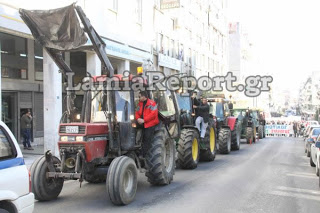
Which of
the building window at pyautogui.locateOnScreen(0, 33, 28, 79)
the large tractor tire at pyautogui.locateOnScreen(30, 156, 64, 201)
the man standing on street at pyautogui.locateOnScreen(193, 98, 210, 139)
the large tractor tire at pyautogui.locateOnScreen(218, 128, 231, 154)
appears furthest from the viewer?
the building window at pyautogui.locateOnScreen(0, 33, 28, 79)

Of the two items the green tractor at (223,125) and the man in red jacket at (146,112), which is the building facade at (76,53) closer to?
the man in red jacket at (146,112)

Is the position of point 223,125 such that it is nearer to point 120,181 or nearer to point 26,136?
point 26,136

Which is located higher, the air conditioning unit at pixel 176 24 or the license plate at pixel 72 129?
the air conditioning unit at pixel 176 24

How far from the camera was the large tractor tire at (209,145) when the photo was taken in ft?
41.4

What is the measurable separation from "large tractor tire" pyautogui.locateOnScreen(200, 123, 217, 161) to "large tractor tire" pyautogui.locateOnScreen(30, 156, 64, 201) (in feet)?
21.1

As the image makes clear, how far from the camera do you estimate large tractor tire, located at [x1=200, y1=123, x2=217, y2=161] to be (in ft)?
41.4

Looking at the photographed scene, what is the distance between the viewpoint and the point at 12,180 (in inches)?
174

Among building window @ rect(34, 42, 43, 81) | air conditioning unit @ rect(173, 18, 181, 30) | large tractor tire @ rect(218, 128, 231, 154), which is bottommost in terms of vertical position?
large tractor tire @ rect(218, 128, 231, 154)

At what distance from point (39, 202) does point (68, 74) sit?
2690 mm

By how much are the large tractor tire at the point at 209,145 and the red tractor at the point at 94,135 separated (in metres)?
4.75

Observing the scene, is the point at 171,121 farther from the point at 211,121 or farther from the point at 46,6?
the point at 46,6

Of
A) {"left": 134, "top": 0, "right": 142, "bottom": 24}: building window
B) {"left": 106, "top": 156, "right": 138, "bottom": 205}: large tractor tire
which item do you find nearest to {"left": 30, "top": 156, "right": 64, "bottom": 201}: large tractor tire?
{"left": 106, "top": 156, "right": 138, "bottom": 205}: large tractor tire

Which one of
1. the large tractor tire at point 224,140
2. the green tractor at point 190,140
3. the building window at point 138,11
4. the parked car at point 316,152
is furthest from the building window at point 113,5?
A: the parked car at point 316,152

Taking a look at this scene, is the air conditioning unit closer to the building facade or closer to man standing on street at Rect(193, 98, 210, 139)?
the building facade
